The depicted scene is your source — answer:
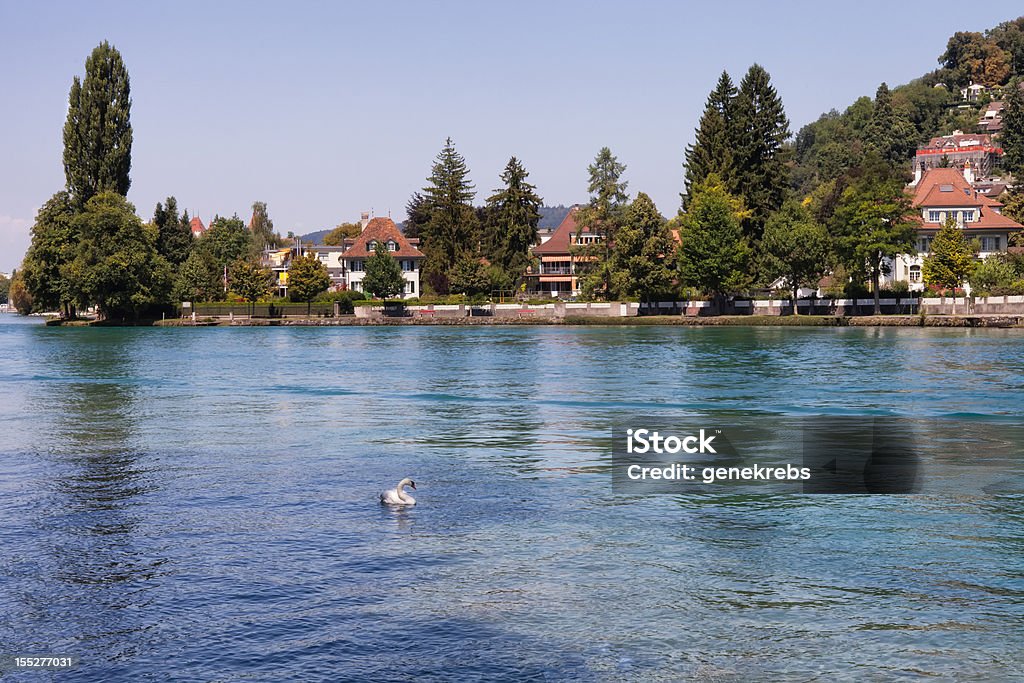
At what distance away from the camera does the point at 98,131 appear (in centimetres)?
11962

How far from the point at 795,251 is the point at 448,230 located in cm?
5374

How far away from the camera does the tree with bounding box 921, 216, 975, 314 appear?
114250mm

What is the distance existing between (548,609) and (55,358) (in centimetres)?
6470

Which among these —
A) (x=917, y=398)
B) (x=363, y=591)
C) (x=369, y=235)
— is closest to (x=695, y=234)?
(x=369, y=235)

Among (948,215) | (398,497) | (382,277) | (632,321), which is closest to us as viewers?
(398,497)

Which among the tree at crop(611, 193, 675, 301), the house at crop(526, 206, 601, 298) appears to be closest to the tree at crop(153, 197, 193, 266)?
the house at crop(526, 206, 601, 298)

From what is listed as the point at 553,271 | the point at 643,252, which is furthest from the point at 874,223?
the point at 553,271

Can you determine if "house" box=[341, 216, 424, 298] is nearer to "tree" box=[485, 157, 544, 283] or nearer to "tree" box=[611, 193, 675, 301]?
"tree" box=[485, 157, 544, 283]

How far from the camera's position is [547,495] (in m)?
21.4

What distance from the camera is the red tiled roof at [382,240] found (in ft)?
525

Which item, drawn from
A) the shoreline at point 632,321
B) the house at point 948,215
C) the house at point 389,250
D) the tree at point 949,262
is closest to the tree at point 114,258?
the shoreline at point 632,321

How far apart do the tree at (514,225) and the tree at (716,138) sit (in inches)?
845

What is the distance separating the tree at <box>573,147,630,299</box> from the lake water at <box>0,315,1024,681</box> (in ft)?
301

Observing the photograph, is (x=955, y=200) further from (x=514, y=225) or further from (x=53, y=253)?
(x=53, y=253)
